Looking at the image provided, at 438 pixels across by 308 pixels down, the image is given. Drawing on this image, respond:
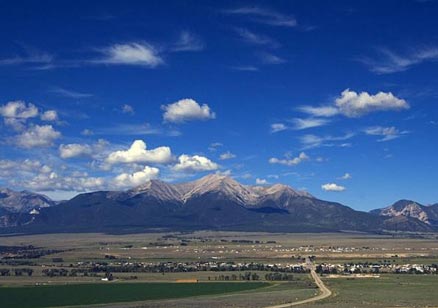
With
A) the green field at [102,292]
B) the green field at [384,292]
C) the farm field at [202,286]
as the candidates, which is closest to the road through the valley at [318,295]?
the green field at [384,292]

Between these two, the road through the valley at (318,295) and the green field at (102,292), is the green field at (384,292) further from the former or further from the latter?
the green field at (102,292)

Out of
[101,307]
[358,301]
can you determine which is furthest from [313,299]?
[101,307]

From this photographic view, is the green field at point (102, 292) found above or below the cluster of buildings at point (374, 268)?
below

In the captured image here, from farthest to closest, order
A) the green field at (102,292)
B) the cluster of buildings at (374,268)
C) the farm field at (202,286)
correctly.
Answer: the cluster of buildings at (374,268) → the green field at (102,292) → the farm field at (202,286)

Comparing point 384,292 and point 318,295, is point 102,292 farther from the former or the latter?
point 384,292

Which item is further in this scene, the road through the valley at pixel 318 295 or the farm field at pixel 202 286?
the farm field at pixel 202 286

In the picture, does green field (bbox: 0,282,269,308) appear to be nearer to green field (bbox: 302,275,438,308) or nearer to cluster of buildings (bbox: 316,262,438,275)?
green field (bbox: 302,275,438,308)

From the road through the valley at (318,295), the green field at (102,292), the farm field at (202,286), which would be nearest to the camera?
the road through the valley at (318,295)

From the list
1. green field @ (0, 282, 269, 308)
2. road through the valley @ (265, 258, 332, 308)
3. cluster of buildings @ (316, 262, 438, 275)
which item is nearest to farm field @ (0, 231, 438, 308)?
green field @ (0, 282, 269, 308)

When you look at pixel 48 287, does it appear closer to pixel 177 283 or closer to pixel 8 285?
pixel 8 285
